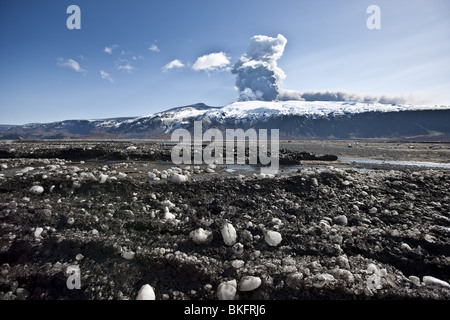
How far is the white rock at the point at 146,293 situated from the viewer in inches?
107

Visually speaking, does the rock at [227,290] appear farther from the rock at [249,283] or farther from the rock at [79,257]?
the rock at [79,257]

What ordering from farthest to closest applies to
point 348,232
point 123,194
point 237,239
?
1. point 123,194
2. point 348,232
3. point 237,239

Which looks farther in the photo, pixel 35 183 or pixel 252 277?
pixel 35 183

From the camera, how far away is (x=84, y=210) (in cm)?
464

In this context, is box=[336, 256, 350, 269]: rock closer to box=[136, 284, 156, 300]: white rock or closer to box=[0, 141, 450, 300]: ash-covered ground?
A: box=[0, 141, 450, 300]: ash-covered ground

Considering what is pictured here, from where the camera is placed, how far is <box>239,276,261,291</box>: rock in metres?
2.80

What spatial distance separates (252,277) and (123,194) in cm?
384

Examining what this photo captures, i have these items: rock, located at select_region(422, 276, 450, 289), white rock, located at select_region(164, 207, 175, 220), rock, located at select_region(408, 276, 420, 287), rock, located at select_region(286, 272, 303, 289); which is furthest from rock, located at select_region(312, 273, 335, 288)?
white rock, located at select_region(164, 207, 175, 220)

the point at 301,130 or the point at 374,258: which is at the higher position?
the point at 301,130

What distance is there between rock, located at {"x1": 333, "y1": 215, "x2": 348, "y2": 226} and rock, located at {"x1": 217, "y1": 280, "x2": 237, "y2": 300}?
2679 mm
